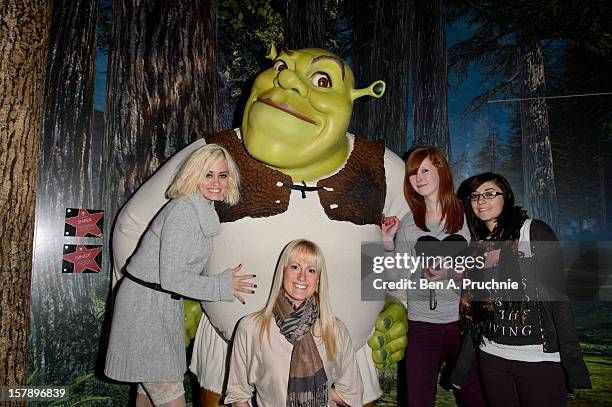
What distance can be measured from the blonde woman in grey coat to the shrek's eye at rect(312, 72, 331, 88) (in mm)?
436

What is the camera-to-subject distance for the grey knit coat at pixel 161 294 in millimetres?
1493

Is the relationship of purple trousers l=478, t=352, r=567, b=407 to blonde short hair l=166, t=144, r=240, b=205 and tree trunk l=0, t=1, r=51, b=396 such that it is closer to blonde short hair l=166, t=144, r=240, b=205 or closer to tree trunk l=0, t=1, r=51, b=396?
blonde short hair l=166, t=144, r=240, b=205

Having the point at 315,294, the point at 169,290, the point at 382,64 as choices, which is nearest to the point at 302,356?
the point at 315,294

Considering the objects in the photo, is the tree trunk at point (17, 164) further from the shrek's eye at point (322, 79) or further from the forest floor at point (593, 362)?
the forest floor at point (593, 362)

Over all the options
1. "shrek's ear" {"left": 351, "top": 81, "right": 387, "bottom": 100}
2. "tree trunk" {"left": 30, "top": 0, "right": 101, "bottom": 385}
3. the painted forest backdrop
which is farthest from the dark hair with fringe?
"tree trunk" {"left": 30, "top": 0, "right": 101, "bottom": 385}

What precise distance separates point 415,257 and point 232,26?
1.70 metres

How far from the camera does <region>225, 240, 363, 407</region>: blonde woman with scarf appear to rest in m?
1.43

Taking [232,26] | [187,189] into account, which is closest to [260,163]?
[187,189]

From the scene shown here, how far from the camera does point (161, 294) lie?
61.9 inches

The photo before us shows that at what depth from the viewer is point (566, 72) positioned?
8.54 ft

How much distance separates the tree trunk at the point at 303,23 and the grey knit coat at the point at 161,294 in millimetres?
1462

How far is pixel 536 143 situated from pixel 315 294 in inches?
70.7

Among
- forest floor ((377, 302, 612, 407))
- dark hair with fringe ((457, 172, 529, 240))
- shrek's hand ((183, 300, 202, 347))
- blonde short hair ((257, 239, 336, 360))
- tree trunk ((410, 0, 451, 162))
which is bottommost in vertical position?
forest floor ((377, 302, 612, 407))

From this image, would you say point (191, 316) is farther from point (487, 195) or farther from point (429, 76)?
point (429, 76)
